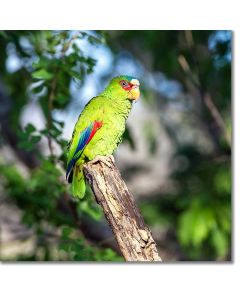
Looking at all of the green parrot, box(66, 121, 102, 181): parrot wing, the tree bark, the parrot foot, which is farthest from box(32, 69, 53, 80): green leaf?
the tree bark

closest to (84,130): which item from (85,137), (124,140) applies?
(85,137)

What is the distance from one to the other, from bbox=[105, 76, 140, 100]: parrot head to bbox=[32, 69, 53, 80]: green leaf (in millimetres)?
428

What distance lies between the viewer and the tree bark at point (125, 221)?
7.77ft

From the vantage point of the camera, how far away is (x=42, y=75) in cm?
309

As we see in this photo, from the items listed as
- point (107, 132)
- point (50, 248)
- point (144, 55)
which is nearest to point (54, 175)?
point (107, 132)

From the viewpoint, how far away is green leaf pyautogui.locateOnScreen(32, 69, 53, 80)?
3062 mm

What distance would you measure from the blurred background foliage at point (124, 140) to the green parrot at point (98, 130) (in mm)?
389

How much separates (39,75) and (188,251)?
1838 mm

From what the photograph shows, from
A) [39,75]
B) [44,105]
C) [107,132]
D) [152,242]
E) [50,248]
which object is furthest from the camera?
[50,248]

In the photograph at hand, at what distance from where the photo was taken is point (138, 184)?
5.66 meters

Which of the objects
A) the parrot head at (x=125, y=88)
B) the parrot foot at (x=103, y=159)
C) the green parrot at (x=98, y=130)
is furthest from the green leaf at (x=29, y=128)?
the parrot foot at (x=103, y=159)

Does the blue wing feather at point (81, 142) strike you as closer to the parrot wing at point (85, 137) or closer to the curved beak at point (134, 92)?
the parrot wing at point (85, 137)
